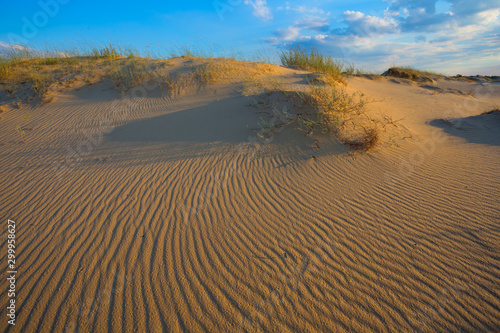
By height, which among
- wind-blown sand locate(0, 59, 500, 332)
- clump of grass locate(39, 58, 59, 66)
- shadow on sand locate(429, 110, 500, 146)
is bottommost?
wind-blown sand locate(0, 59, 500, 332)

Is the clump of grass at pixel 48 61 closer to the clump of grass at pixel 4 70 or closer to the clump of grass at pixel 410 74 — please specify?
the clump of grass at pixel 4 70

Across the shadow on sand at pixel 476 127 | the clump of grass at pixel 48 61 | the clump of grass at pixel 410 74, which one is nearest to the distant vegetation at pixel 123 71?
Answer: the clump of grass at pixel 48 61

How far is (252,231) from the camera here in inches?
122

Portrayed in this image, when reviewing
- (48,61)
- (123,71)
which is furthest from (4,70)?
(123,71)

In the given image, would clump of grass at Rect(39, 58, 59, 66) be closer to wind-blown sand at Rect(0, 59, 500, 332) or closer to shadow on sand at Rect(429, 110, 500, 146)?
wind-blown sand at Rect(0, 59, 500, 332)

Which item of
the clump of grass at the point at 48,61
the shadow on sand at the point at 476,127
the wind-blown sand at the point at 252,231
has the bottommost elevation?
the wind-blown sand at the point at 252,231

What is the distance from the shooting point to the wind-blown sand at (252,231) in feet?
7.19

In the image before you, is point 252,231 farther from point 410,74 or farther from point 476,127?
point 410,74

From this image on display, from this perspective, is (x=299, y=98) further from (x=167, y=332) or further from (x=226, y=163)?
(x=167, y=332)

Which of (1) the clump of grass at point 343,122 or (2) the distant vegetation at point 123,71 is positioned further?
(2) the distant vegetation at point 123,71

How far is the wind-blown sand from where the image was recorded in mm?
2191

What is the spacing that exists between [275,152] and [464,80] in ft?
61.0

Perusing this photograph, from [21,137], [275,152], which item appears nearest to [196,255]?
[275,152]

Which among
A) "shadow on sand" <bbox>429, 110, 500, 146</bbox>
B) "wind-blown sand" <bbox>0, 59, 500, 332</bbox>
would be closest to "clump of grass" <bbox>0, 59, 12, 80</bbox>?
"wind-blown sand" <bbox>0, 59, 500, 332</bbox>
